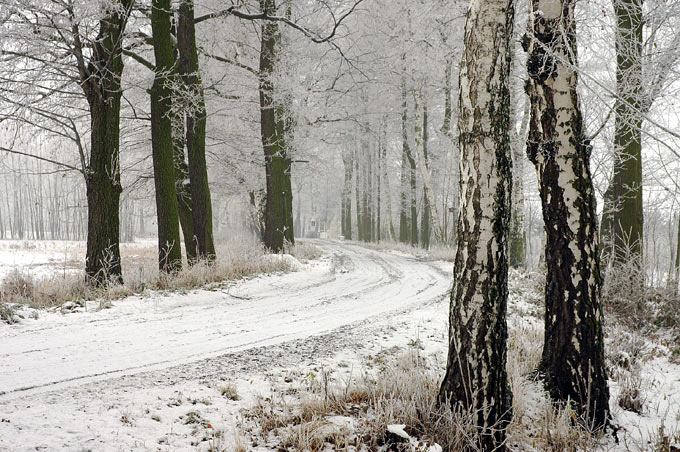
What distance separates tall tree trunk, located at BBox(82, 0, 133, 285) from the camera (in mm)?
7234

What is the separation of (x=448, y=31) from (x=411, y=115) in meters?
5.84

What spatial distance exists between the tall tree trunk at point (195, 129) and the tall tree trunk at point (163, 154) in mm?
640

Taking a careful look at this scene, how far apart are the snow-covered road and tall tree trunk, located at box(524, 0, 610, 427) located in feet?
9.77

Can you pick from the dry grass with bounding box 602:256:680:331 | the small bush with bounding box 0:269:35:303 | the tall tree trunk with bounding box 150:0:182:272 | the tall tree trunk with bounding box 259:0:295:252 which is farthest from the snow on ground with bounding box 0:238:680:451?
the tall tree trunk with bounding box 259:0:295:252

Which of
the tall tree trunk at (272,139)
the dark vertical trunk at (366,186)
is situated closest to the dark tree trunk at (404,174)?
the dark vertical trunk at (366,186)

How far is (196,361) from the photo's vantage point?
4.09m

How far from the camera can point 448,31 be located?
15.5 meters

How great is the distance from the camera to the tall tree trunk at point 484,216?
279 centimetres

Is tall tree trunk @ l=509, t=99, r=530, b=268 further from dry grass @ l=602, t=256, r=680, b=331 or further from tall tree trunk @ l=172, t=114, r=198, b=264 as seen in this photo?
tall tree trunk @ l=172, t=114, r=198, b=264

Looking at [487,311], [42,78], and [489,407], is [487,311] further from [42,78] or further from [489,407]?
[42,78]

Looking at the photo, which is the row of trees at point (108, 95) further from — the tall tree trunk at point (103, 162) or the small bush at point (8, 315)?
the small bush at point (8, 315)

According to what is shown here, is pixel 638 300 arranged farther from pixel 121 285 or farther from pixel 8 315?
pixel 8 315

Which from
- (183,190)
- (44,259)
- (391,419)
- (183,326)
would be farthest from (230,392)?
(44,259)

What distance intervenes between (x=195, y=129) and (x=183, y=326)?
18.7 ft
